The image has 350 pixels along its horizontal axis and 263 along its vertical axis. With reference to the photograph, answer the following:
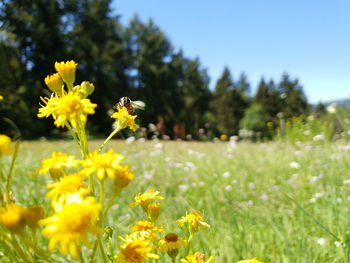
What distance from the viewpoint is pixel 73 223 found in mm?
448

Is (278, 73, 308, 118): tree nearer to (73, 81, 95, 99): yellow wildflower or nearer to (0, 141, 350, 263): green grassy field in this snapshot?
(0, 141, 350, 263): green grassy field

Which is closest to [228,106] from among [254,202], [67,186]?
[254,202]

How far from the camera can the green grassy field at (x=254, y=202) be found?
130cm

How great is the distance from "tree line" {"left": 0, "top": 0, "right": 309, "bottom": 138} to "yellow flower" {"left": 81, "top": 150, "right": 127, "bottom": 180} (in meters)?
11.3

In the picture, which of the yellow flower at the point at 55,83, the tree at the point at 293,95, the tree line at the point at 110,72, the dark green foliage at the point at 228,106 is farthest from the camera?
the dark green foliage at the point at 228,106

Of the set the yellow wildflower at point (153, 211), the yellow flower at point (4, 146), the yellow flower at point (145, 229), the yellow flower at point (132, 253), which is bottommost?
the yellow flower at point (132, 253)

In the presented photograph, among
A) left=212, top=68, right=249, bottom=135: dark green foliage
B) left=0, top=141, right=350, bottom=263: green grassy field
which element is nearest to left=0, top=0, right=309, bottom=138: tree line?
left=212, top=68, right=249, bottom=135: dark green foliage

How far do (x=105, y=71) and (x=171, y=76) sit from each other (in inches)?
238

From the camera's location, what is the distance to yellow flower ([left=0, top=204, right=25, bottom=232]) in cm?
43

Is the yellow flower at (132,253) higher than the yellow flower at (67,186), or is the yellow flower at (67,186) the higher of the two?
the yellow flower at (67,186)

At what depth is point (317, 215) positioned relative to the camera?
173cm

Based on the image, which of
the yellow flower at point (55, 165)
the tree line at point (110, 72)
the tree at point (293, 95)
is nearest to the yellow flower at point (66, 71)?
the yellow flower at point (55, 165)

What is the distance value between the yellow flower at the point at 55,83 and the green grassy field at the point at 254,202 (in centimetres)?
25

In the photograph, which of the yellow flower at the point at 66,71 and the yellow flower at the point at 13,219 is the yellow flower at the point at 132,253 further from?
the yellow flower at the point at 66,71
